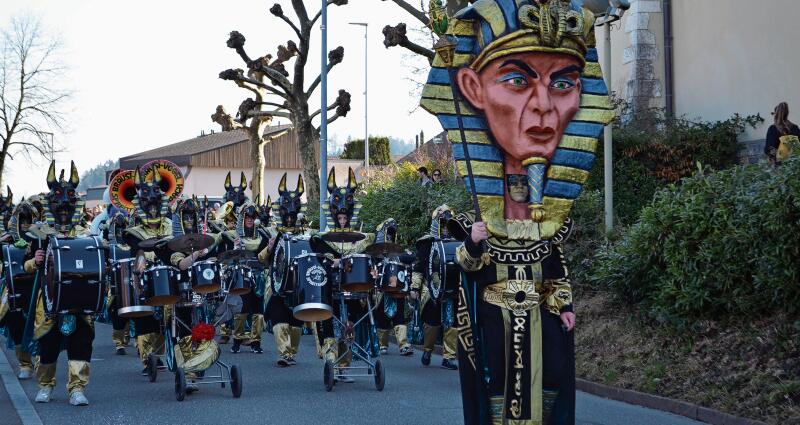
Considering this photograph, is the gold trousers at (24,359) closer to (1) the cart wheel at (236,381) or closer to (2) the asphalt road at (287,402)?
(2) the asphalt road at (287,402)

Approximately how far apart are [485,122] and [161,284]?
5757 mm

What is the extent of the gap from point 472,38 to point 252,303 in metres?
10.5

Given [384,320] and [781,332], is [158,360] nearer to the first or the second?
[384,320]

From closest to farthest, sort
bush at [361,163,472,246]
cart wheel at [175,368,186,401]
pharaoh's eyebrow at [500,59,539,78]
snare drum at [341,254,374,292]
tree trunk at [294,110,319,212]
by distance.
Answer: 1. pharaoh's eyebrow at [500,59,539,78]
2. cart wheel at [175,368,186,401]
3. snare drum at [341,254,374,292]
4. bush at [361,163,472,246]
5. tree trunk at [294,110,319,212]

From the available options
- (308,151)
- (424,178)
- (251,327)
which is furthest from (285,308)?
(308,151)

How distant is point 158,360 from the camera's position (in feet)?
46.3

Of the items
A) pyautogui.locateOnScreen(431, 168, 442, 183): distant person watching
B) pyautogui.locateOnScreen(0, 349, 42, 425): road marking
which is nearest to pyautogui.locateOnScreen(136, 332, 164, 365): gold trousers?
pyautogui.locateOnScreen(0, 349, 42, 425): road marking

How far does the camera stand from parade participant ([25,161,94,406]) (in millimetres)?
11688

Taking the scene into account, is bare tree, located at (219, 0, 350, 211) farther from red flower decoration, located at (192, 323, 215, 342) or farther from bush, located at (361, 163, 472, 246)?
red flower decoration, located at (192, 323, 215, 342)

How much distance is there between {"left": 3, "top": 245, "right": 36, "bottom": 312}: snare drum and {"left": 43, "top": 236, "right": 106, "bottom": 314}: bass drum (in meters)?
2.02

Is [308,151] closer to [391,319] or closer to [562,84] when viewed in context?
[391,319]

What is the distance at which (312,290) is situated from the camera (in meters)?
12.6

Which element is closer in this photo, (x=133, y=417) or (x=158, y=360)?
(x=133, y=417)

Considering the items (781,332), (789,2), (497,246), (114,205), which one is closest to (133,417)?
(497,246)
